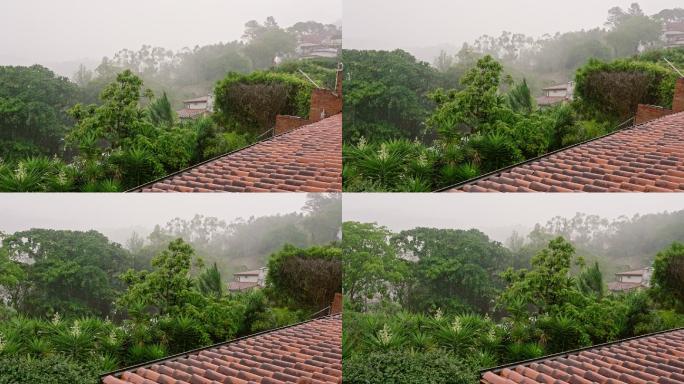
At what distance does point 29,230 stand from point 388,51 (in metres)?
2.31

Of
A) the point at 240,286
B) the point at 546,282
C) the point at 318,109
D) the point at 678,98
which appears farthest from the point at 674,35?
the point at 240,286

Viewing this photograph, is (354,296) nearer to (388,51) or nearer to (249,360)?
(249,360)

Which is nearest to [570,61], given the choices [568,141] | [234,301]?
[568,141]

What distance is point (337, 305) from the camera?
182 inches

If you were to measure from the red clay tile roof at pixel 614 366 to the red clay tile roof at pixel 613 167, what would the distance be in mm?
927

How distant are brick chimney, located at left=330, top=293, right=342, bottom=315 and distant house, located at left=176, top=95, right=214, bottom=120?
1.36m

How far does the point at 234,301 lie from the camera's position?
4543mm

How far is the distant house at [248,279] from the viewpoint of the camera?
454 centimetres

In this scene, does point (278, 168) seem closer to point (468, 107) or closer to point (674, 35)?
point (468, 107)

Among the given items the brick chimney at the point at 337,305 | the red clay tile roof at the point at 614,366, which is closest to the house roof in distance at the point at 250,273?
the brick chimney at the point at 337,305

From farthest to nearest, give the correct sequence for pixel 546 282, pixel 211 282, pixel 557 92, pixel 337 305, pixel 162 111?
pixel 337 305 < pixel 211 282 < pixel 162 111 < pixel 546 282 < pixel 557 92

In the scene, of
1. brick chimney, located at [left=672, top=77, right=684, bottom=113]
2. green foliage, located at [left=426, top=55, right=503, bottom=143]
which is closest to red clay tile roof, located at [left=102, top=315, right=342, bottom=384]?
green foliage, located at [left=426, top=55, right=503, bottom=143]

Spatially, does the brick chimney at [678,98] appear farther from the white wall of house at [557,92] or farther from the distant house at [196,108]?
the distant house at [196,108]

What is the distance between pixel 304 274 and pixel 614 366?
184 centimetres
